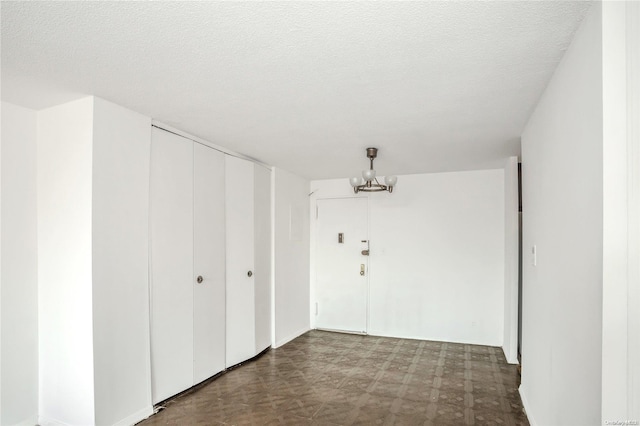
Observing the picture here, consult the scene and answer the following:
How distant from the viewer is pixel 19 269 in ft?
9.38

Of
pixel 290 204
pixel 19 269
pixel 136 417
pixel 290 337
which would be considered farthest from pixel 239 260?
pixel 19 269

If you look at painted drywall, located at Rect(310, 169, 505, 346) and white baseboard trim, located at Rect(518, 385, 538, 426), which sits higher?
painted drywall, located at Rect(310, 169, 505, 346)

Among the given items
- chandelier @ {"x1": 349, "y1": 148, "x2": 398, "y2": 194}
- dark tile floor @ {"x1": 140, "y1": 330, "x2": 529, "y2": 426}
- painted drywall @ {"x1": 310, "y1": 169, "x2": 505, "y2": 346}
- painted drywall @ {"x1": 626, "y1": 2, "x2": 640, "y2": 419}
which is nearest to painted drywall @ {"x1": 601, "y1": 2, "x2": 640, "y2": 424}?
painted drywall @ {"x1": 626, "y1": 2, "x2": 640, "y2": 419}

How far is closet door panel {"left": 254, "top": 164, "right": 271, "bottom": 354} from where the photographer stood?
4.76m

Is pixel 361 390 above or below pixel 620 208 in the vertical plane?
below

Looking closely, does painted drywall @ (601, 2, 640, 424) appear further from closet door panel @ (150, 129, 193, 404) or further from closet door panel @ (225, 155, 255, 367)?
closet door panel @ (225, 155, 255, 367)

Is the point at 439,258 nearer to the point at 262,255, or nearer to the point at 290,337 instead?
the point at 290,337

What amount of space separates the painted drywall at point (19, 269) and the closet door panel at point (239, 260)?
1748mm

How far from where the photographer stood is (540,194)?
2.67 metres

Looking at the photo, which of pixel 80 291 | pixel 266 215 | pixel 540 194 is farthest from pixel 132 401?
pixel 540 194

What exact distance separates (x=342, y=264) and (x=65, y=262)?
396 cm

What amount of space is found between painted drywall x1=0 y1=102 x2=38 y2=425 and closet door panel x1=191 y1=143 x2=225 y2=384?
1249mm

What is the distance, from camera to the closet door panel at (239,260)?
4258 millimetres

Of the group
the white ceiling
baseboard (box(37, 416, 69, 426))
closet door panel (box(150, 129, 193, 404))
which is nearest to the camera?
the white ceiling
